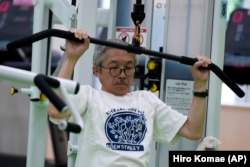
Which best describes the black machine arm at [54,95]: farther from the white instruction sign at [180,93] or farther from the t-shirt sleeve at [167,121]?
the white instruction sign at [180,93]

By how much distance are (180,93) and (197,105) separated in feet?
1.77

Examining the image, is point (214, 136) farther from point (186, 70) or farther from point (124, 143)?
point (124, 143)

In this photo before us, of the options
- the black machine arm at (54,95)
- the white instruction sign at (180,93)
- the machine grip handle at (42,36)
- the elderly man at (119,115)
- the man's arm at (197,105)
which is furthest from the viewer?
the white instruction sign at (180,93)

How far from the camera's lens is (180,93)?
8.07 feet

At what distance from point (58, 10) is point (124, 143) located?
0.90 m

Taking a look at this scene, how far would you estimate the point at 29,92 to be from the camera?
7.66ft

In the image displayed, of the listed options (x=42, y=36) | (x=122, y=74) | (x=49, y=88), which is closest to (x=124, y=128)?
(x=122, y=74)

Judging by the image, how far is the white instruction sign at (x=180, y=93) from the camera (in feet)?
8.04

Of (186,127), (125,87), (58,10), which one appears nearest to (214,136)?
(186,127)

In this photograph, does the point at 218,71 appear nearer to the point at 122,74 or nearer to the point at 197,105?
the point at 197,105

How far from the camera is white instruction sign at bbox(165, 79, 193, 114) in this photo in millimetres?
2451

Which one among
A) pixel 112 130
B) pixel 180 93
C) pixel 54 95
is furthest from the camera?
pixel 180 93

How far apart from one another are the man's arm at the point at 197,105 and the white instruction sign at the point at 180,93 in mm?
504

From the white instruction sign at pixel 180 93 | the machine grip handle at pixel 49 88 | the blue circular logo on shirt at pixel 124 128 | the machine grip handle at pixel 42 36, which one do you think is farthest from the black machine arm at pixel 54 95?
the white instruction sign at pixel 180 93
